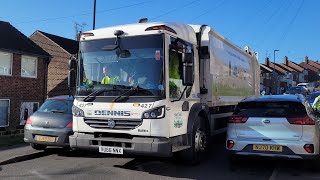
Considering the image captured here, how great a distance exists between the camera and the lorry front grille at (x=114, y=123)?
24.4 feet

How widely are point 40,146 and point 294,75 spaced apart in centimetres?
9729

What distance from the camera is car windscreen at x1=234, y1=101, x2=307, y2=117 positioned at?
8180 millimetres

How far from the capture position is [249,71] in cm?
1547

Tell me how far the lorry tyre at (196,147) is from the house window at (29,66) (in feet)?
54.5

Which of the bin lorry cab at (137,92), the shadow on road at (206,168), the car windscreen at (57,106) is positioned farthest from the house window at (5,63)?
the bin lorry cab at (137,92)

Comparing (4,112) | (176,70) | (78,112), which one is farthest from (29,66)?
(176,70)

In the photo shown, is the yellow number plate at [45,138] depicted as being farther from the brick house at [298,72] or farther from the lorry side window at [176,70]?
the brick house at [298,72]

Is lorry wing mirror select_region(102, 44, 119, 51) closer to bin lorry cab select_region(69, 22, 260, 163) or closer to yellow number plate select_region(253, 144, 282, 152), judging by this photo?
bin lorry cab select_region(69, 22, 260, 163)

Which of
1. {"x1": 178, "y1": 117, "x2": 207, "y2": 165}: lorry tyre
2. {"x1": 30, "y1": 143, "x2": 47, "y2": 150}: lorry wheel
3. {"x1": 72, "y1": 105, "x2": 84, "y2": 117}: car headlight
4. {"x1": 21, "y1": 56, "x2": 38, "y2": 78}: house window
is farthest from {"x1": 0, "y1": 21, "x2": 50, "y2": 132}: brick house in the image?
{"x1": 178, "y1": 117, "x2": 207, "y2": 165}: lorry tyre

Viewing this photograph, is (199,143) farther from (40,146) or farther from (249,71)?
(249,71)

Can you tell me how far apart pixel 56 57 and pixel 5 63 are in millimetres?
16032

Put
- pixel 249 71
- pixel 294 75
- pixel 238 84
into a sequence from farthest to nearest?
pixel 294 75 → pixel 249 71 → pixel 238 84

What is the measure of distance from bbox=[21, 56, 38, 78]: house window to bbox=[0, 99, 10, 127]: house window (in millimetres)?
1911

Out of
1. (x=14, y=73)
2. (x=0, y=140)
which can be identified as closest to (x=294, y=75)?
(x=14, y=73)
